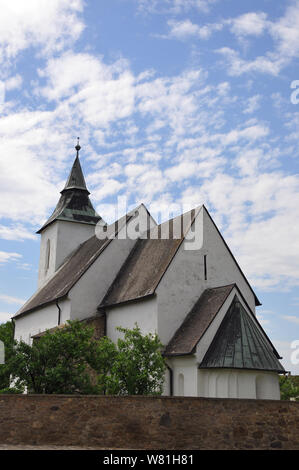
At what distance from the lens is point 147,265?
2525cm

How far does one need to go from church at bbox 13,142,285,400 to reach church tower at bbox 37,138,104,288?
3.17 metres

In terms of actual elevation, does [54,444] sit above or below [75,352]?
below

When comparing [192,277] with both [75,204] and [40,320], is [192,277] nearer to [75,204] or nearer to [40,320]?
[40,320]

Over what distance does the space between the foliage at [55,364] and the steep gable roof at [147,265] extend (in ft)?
14.8

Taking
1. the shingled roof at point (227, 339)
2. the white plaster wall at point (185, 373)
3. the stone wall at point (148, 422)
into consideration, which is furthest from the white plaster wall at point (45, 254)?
the stone wall at point (148, 422)

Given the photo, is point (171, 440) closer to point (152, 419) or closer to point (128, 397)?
point (152, 419)

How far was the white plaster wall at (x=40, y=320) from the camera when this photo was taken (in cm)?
2748

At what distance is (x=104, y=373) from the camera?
61.0 ft

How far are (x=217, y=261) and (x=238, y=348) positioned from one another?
5.78 metres

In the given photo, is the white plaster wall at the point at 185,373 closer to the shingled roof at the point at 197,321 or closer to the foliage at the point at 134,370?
the shingled roof at the point at 197,321

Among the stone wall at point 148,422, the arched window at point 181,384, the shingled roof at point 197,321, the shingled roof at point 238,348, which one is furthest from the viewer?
the arched window at point 181,384

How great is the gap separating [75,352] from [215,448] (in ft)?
23.3

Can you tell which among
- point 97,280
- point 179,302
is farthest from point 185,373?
point 97,280
